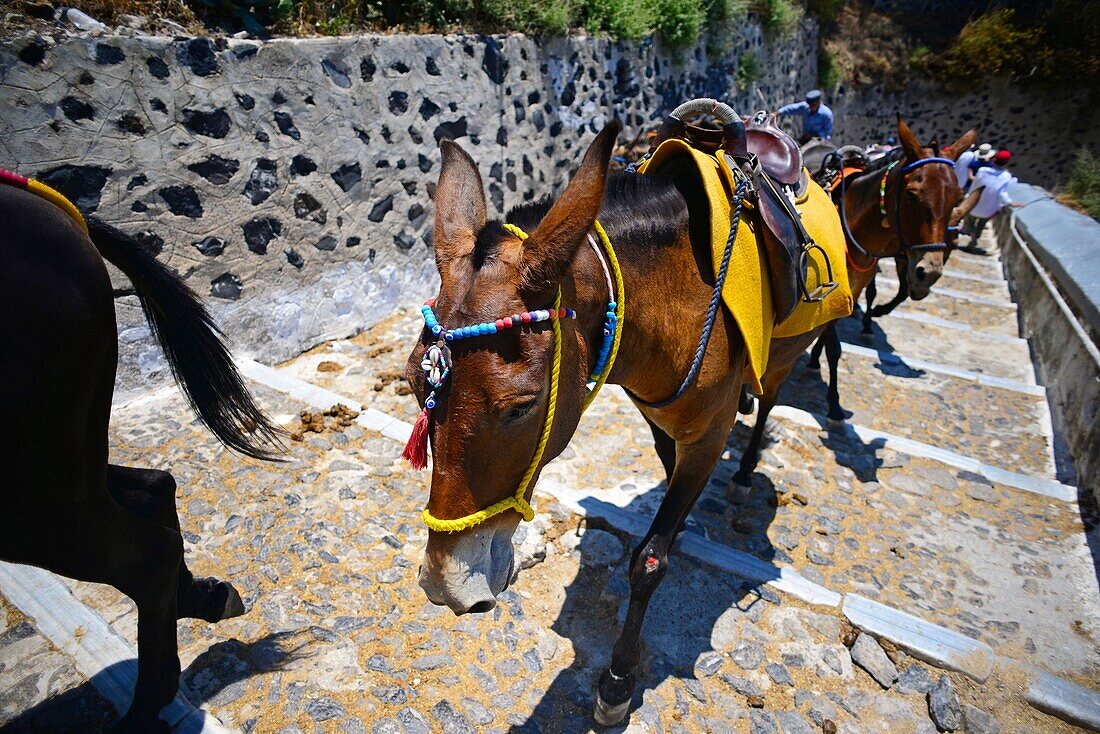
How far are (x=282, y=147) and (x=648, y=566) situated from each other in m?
4.25

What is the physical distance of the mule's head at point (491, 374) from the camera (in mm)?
1392

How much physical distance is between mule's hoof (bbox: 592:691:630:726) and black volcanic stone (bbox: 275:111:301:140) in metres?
4.56

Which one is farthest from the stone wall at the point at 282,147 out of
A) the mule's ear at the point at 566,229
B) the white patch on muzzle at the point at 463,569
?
the mule's ear at the point at 566,229

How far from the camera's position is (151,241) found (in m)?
3.84

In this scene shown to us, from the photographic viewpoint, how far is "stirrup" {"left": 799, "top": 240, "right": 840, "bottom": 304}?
2.59m

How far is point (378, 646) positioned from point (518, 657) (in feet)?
2.11

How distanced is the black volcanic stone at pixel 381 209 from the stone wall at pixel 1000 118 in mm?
16493

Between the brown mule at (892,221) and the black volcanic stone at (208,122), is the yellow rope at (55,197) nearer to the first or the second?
the black volcanic stone at (208,122)

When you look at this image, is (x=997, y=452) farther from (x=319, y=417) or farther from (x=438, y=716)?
(x=319, y=417)

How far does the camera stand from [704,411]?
221 cm

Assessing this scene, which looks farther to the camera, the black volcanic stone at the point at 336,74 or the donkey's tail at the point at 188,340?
the black volcanic stone at the point at 336,74

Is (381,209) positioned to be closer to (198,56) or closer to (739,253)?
(198,56)

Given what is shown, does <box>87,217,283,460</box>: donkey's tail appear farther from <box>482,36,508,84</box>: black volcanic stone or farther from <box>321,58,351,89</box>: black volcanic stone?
<box>482,36,508,84</box>: black volcanic stone

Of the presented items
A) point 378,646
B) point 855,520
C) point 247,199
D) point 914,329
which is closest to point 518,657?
point 378,646
